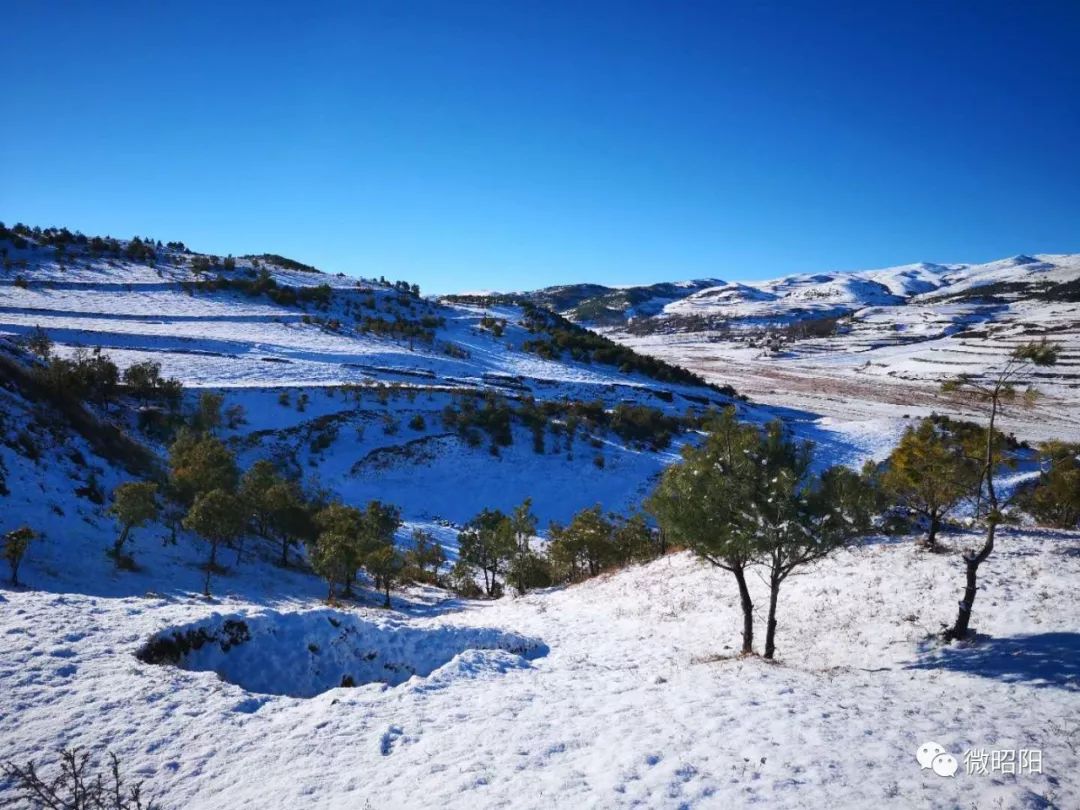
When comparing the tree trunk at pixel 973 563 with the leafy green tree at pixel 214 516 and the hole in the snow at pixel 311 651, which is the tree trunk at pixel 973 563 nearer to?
the hole in the snow at pixel 311 651

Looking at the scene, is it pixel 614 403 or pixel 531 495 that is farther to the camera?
pixel 614 403

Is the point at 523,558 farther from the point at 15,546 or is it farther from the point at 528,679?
the point at 15,546

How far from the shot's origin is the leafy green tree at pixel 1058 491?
22.6 metres

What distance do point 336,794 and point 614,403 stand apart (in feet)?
204

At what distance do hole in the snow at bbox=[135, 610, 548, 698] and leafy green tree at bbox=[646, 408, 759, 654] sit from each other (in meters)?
6.30

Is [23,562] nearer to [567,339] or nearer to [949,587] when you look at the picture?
[949,587]

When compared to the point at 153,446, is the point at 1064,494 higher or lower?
higher

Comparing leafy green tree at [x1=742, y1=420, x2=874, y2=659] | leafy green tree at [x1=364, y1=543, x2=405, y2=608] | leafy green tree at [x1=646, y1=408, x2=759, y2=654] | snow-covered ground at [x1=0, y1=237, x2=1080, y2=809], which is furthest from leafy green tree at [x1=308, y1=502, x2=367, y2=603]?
leafy green tree at [x1=742, y1=420, x2=874, y2=659]

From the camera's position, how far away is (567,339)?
322ft

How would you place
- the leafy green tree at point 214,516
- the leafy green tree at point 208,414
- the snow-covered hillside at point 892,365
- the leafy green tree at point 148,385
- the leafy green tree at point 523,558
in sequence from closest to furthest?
the leafy green tree at point 214,516, the leafy green tree at point 523,558, the leafy green tree at point 208,414, the leafy green tree at point 148,385, the snow-covered hillside at point 892,365

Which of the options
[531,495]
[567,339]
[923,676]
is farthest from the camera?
[567,339]

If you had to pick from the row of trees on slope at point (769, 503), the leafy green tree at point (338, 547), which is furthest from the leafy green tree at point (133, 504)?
the row of trees on slope at point (769, 503)

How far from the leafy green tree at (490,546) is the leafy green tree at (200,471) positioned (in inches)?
526

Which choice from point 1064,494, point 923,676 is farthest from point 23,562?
point 1064,494
